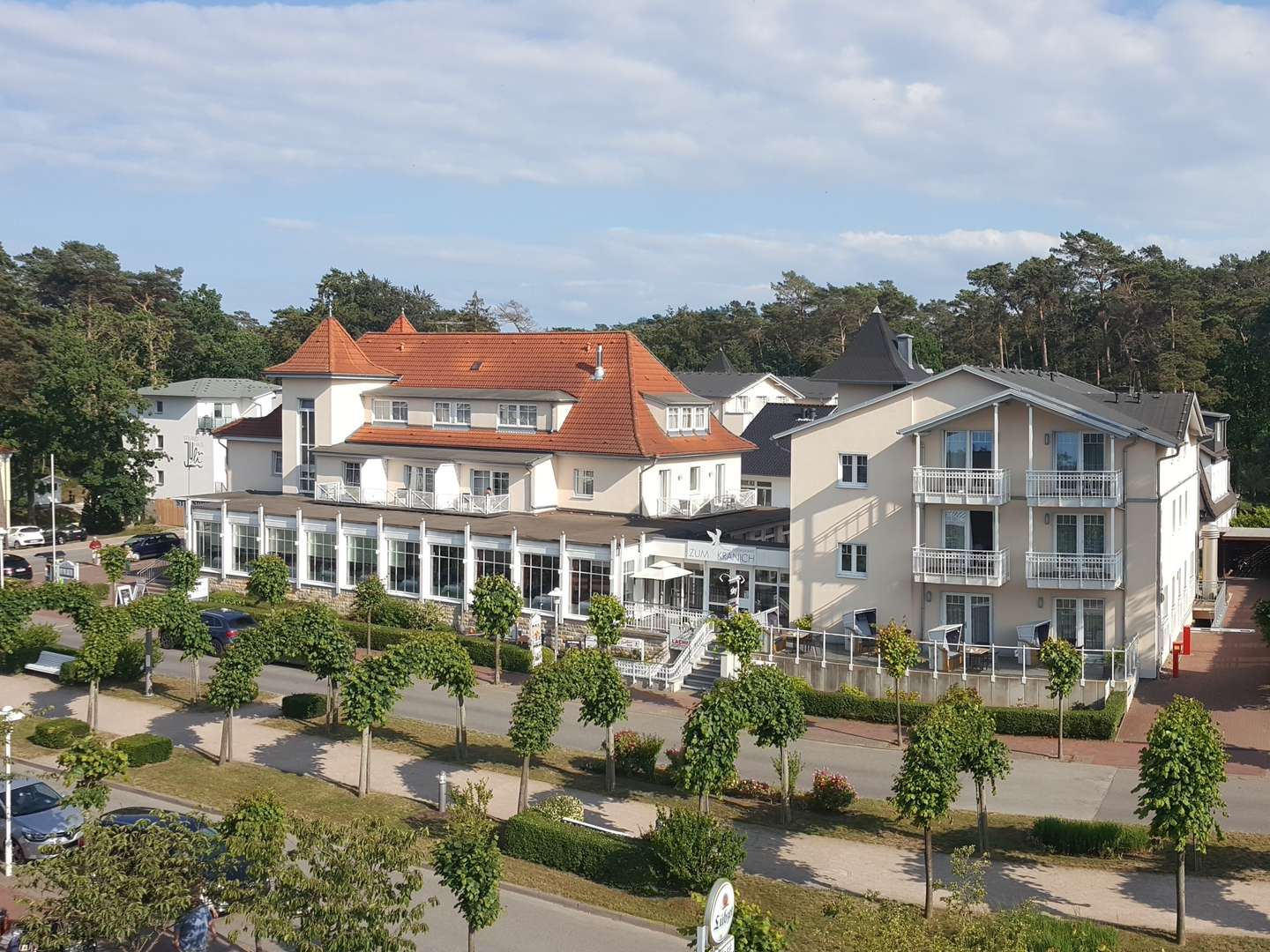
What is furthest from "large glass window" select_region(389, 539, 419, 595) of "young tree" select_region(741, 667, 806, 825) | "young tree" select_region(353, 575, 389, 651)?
"young tree" select_region(741, 667, 806, 825)

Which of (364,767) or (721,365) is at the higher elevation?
(721,365)

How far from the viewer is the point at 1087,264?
8300 cm

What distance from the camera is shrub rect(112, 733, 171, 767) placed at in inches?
1101

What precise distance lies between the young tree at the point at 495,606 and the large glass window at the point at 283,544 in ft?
44.5

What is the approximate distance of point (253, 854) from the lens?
56.3ft

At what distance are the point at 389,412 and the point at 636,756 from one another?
1046 inches

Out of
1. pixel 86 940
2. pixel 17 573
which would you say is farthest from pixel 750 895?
pixel 17 573

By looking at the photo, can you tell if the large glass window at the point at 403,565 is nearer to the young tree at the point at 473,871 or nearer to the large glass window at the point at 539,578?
the large glass window at the point at 539,578

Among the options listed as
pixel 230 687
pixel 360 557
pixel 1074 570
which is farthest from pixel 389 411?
pixel 1074 570

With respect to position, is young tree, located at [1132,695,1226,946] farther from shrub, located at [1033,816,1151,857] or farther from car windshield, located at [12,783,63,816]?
car windshield, located at [12,783,63,816]

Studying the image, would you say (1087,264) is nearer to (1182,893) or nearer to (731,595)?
(731,595)

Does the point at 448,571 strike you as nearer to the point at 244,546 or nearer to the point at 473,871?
the point at 244,546

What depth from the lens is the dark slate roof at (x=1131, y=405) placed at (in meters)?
34.1

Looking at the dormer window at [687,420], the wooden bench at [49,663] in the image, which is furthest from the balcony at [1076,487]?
the wooden bench at [49,663]
